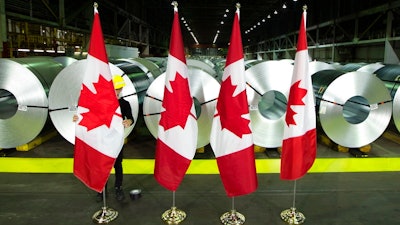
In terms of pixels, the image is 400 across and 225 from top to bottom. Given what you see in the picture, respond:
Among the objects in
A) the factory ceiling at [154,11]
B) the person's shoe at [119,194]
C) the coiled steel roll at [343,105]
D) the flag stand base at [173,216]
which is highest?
the factory ceiling at [154,11]

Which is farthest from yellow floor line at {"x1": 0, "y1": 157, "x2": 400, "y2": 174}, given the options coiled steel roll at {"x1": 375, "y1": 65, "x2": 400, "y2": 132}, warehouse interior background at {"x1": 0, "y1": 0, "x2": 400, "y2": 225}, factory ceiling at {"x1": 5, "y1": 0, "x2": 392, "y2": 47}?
factory ceiling at {"x1": 5, "y1": 0, "x2": 392, "y2": 47}

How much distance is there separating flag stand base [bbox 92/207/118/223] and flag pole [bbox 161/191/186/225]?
49 cm

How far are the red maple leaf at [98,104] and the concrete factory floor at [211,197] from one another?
1000 millimetres

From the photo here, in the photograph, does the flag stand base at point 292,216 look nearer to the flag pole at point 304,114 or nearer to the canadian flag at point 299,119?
the flag pole at point 304,114

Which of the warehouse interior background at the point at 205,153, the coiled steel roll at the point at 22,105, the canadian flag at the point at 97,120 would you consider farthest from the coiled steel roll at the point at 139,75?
the canadian flag at the point at 97,120

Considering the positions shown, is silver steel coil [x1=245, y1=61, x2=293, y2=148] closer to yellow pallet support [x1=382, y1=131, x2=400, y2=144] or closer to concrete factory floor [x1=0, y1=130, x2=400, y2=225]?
concrete factory floor [x1=0, y1=130, x2=400, y2=225]

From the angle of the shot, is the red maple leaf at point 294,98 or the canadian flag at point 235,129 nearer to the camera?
the canadian flag at point 235,129

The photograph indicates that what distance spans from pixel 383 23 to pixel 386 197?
12.2m

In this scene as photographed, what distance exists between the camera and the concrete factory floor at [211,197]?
3369 millimetres

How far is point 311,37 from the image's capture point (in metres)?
21.8

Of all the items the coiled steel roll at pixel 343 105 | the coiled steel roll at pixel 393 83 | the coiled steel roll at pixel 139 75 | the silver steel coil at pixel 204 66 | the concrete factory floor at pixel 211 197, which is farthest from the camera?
the silver steel coil at pixel 204 66

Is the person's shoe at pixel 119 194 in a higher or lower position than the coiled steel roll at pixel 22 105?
lower

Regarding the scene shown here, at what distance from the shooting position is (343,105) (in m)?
5.05

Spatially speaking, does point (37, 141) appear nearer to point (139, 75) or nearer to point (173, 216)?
point (139, 75)
